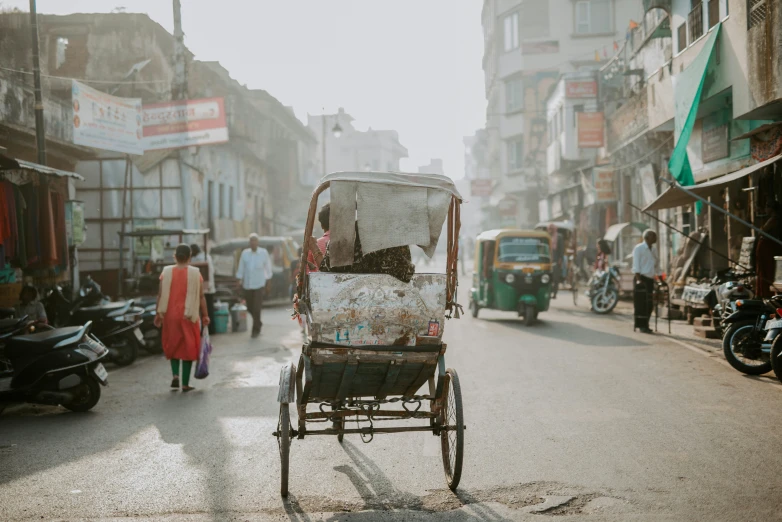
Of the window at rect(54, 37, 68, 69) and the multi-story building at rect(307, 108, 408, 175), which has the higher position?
the multi-story building at rect(307, 108, 408, 175)

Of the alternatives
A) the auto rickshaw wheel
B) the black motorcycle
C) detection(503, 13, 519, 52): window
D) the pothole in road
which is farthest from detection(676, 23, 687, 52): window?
detection(503, 13, 519, 52): window

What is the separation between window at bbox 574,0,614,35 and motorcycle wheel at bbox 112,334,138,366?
136ft

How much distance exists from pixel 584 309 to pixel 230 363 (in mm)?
12130

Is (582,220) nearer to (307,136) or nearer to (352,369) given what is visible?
(307,136)

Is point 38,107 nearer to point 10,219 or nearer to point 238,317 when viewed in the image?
point 10,219

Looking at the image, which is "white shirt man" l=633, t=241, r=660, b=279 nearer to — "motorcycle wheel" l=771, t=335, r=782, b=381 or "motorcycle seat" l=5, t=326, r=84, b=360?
"motorcycle wheel" l=771, t=335, r=782, b=381

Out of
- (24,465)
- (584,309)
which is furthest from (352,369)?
(584,309)

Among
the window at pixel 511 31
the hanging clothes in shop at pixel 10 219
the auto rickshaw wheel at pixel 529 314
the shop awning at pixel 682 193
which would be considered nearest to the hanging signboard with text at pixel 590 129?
the shop awning at pixel 682 193

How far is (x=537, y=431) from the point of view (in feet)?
22.4

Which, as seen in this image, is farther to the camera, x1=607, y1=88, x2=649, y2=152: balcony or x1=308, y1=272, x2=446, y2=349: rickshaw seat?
x1=607, y1=88, x2=649, y2=152: balcony

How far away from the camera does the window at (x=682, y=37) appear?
19050mm

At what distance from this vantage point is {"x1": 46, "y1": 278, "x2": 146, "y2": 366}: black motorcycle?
1189cm

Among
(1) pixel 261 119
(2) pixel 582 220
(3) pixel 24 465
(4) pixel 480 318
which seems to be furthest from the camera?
(1) pixel 261 119

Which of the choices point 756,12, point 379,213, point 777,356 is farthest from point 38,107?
point 756,12
